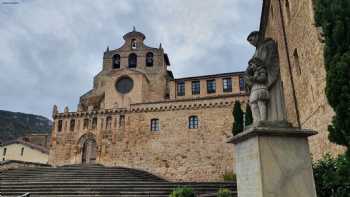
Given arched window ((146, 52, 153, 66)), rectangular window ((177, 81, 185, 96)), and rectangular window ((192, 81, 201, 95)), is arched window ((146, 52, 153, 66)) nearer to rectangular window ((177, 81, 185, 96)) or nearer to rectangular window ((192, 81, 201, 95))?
rectangular window ((177, 81, 185, 96))

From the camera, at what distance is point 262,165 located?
4.59 meters

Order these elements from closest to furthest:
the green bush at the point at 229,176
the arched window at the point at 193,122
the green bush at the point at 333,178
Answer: the green bush at the point at 333,178 < the green bush at the point at 229,176 < the arched window at the point at 193,122

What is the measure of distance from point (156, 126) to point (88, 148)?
294 inches

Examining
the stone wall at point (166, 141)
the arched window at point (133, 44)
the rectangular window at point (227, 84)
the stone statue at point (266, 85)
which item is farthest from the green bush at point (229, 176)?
the arched window at point (133, 44)

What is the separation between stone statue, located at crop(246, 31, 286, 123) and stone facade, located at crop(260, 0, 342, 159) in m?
2.91

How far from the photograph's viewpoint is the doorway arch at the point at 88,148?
1091 inches

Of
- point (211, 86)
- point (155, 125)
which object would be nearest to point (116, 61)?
point (155, 125)

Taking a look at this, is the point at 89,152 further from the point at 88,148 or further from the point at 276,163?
the point at 276,163

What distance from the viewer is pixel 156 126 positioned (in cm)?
2714

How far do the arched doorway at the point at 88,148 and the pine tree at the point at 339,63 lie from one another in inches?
988

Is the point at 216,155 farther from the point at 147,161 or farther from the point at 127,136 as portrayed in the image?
the point at 127,136

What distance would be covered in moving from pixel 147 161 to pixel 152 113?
15.5ft

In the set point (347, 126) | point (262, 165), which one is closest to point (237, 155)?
point (262, 165)

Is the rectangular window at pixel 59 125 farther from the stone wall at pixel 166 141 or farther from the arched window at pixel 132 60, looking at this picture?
the arched window at pixel 132 60
